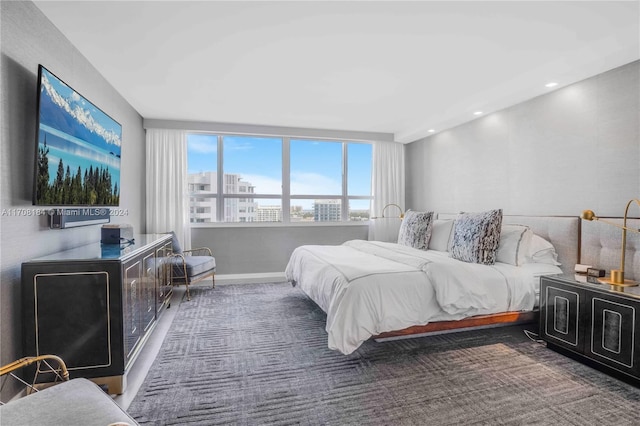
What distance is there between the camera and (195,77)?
11.2 feet

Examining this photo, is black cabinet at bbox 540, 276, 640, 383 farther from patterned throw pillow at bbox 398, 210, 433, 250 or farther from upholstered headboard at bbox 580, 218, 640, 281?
patterned throw pillow at bbox 398, 210, 433, 250

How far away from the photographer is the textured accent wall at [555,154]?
284 cm

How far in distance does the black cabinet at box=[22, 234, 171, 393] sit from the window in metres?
3.26

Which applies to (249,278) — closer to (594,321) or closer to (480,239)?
(480,239)

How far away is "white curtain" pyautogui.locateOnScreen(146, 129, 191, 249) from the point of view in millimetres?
4996

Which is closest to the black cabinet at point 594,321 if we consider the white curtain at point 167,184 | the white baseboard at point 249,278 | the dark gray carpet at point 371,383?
the dark gray carpet at point 371,383

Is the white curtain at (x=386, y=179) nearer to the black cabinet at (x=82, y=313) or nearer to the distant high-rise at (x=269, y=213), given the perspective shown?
the distant high-rise at (x=269, y=213)

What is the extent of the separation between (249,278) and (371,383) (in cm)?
347

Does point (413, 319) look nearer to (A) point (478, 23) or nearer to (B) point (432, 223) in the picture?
(B) point (432, 223)

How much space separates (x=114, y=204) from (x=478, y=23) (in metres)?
3.73

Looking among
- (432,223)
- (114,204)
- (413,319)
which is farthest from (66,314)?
(432,223)

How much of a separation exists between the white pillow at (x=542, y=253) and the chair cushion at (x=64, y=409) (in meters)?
3.59

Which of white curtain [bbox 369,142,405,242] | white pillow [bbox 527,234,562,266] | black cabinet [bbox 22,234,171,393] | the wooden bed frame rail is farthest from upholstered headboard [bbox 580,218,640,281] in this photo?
black cabinet [bbox 22,234,171,393]

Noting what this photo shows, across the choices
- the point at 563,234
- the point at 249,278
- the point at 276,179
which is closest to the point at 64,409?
the point at 563,234
